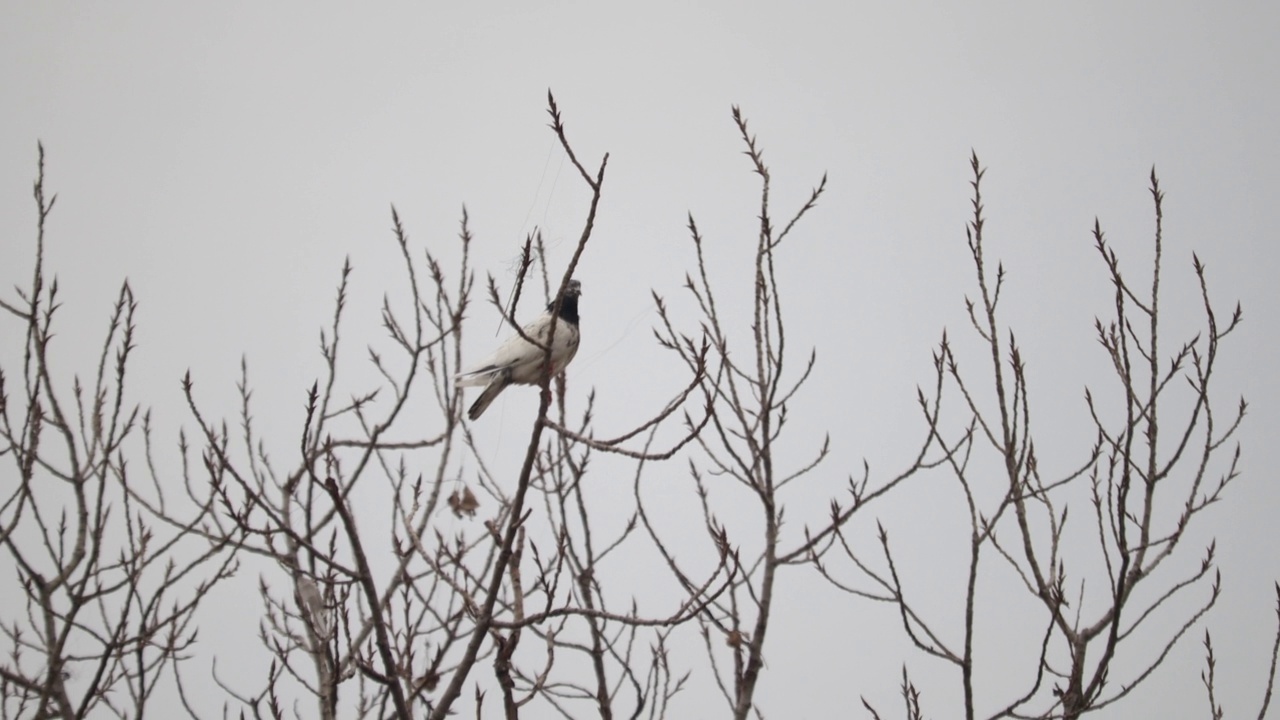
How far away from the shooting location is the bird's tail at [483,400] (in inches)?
182

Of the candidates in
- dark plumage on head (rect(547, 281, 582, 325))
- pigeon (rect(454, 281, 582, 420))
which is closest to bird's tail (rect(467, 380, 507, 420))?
pigeon (rect(454, 281, 582, 420))

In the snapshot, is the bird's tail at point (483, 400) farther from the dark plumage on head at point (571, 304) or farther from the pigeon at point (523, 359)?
the dark plumage on head at point (571, 304)

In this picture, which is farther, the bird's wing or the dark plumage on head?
the dark plumage on head

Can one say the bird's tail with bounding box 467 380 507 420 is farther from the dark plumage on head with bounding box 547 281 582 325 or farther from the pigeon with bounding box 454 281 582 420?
the dark plumage on head with bounding box 547 281 582 325

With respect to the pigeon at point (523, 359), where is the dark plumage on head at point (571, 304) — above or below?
above

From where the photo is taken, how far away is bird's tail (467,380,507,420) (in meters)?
4.62

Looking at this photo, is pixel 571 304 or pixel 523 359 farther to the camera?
pixel 571 304

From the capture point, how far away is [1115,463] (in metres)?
2.77

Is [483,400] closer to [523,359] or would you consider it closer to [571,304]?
[523,359]

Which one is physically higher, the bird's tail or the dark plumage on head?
the dark plumage on head

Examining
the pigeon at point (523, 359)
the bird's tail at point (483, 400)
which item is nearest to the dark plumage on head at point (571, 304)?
the pigeon at point (523, 359)

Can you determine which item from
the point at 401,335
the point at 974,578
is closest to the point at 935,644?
the point at 974,578

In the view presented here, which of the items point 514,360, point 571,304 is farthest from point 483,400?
point 571,304

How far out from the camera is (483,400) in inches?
185
